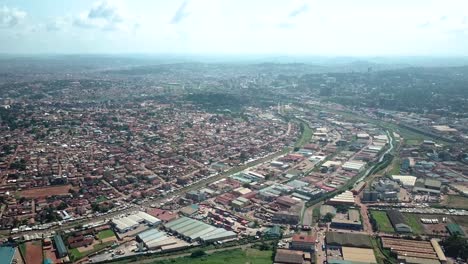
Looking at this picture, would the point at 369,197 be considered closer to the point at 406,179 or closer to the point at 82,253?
the point at 406,179

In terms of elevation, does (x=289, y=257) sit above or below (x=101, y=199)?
above

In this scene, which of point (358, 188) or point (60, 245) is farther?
point (358, 188)

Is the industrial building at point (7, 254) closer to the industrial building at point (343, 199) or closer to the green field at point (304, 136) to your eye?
the industrial building at point (343, 199)

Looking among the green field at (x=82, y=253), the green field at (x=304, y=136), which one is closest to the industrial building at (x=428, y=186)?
the green field at (x=304, y=136)

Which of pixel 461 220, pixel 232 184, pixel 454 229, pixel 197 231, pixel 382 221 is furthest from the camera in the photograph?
pixel 232 184

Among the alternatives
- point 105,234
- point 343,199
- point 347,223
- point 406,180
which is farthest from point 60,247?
point 406,180

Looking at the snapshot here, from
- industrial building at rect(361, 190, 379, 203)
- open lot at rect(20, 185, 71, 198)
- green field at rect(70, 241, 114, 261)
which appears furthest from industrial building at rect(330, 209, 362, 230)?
open lot at rect(20, 185, 71, 198)
